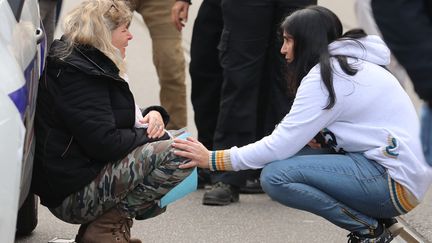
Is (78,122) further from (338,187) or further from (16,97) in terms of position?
(338,187)

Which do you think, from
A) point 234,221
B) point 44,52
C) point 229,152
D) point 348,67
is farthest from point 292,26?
point 234,221

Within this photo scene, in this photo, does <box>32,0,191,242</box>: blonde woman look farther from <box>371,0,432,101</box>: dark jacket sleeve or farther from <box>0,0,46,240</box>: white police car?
<box>371,0,432,101</box>: dark jacket sleeve

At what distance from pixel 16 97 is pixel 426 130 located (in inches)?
59.7

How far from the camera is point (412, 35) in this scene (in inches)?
79.3

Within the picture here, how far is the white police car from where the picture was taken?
2.94 m

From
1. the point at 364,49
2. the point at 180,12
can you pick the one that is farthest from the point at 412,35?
the point at 180,12

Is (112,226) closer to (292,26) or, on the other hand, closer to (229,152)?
(229,152)

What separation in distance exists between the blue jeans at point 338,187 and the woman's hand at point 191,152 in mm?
286

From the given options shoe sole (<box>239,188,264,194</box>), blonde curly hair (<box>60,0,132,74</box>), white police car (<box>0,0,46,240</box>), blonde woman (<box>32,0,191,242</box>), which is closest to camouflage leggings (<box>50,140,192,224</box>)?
blonde woman (<box>32,0,191,242</box>)

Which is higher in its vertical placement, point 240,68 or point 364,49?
point 364,49

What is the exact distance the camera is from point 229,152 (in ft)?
12.9

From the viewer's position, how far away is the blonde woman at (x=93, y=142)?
3709 mm

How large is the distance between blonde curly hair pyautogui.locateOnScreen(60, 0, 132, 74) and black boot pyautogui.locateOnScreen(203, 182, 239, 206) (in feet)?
4.74

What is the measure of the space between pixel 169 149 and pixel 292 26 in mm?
746
